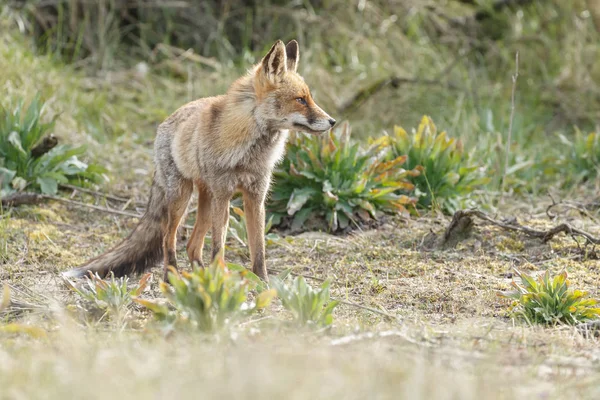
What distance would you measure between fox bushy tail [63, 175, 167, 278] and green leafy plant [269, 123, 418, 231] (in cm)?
111

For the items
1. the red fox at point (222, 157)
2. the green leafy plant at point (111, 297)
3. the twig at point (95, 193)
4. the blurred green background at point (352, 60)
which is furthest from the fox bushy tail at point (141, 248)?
the blurred green background at point (352, 60)

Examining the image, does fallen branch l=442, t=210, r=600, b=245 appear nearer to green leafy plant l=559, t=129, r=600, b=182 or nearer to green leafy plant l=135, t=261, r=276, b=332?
green leafy plant l=559, t=129, r=600, b=182

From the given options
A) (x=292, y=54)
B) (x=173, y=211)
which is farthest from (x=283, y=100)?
(x=173, y=211)

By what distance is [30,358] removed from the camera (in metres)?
2.66

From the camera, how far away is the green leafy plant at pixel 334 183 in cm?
609

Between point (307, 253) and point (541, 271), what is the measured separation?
1646mm

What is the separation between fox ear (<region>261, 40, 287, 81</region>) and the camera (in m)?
4.74

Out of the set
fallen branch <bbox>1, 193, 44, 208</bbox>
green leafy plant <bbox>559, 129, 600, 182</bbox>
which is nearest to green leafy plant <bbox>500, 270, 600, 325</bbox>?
green leafy plant <bbox>559, 129, 600, 182</bbox>

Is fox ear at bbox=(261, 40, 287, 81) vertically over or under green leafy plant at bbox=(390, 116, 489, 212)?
over

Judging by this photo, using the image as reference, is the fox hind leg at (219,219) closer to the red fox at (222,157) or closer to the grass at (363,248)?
the red fox at (222,157)

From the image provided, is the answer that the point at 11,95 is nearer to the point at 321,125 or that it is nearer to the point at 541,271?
the point at 321,125

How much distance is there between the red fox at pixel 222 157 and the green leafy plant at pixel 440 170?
1.89 metres

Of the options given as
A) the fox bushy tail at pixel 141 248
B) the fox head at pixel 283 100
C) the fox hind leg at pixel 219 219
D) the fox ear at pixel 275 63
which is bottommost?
the fox bushy tail at pixel 141 248

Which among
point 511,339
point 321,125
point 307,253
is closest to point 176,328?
point 511,339
